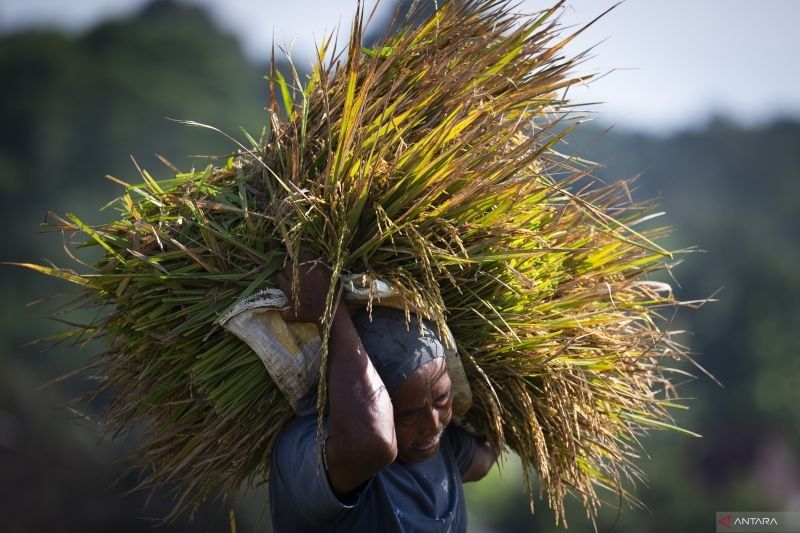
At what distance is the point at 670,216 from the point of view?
Result: 4394cm

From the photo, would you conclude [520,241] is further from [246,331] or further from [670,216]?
[670,216]

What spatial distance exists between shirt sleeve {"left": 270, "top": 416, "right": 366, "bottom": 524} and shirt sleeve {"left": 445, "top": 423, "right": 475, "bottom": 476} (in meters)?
0.57

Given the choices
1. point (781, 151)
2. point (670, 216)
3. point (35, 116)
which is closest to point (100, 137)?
point (35, 116)

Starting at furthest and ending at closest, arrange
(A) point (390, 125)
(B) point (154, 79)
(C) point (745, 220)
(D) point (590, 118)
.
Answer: (B) point (154, 79), (C) point (745, 220), (D) point (590, 118), (A) point (390, 125)

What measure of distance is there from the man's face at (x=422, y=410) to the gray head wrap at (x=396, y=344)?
2 centimetres

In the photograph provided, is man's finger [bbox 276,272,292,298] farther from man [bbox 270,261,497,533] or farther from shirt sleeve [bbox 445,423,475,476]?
shirt sleeve [bbox 445,423,475,476]

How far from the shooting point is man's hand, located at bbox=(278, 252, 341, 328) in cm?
201

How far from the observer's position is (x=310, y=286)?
6.61 ft

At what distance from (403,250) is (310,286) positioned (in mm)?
230

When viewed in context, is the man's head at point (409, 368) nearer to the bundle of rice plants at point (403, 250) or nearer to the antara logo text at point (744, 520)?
the bundle of rice plants at point (403, 250)

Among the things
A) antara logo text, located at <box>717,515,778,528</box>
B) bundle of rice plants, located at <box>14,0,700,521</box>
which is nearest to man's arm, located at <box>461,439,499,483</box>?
bundle of rice plants, located at <box>14,0,700,521</box>

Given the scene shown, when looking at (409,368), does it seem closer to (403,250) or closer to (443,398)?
(443,398)

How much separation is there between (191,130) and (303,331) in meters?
37.1

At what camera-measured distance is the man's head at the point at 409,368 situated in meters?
2.06
